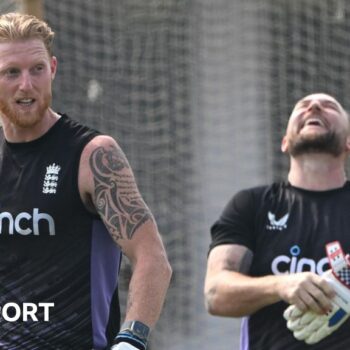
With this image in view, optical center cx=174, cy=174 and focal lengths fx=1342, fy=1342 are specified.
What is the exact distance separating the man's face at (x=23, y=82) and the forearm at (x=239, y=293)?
4.09 feet

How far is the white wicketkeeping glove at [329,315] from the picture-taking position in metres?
5.15

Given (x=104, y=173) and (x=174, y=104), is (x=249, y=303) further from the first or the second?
(x=174, y=104)

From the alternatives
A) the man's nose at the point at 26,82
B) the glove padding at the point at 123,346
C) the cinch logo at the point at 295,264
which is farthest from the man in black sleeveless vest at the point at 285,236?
the man's nose at the point at 26,82

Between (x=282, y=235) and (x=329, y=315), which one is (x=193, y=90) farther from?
(x=329, y=315)

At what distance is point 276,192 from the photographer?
5.71 m

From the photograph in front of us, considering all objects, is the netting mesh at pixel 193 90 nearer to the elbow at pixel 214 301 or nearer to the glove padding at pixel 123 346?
the elbow at pixel 214 301

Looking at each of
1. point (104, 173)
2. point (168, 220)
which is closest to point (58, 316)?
point (104, 173)

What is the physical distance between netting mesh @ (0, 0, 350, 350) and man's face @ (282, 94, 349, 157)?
3.44 metres

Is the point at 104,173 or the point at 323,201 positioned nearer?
the point at 104,173

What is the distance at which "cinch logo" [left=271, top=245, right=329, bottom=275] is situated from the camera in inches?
213

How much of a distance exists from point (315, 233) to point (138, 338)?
1501 mm

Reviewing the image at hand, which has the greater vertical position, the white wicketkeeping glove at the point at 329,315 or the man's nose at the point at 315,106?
the man's nose at the point at 315,106

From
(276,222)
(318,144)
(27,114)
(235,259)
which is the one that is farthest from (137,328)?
(318,144)

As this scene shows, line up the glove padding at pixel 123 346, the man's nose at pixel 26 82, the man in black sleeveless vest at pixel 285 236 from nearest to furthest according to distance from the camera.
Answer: the glove padding at pixel 123 346 → the man's nose at pixel 26 82 → the man in black sleeveless vest at pixel 285 236
